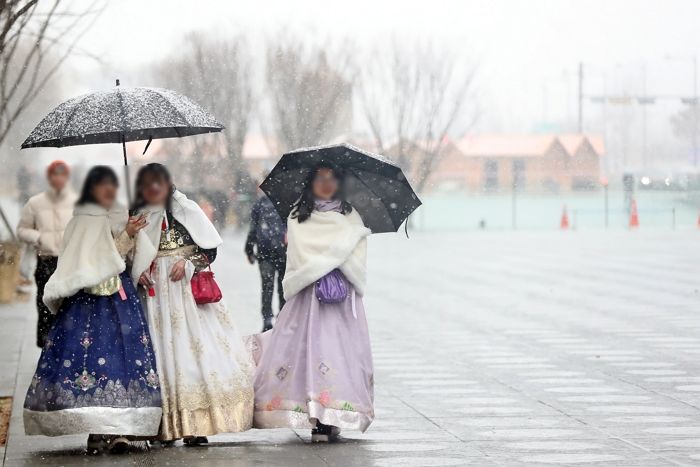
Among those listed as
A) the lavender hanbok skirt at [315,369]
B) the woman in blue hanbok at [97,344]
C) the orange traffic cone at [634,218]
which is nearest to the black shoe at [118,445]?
the woman in blue hanbok at [97,344]

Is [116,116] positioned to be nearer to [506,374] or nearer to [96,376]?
[96,376]

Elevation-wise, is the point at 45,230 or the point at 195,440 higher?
the point at 45,230

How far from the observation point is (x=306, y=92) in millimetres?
53375

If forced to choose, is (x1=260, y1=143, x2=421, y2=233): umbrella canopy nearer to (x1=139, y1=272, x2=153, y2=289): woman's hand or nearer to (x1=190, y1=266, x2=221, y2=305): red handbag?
(x1=190, y1=266, x2=221, y2=305): red handbag

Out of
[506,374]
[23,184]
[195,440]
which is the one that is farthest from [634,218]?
[195,440]

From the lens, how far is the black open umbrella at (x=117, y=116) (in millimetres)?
8227

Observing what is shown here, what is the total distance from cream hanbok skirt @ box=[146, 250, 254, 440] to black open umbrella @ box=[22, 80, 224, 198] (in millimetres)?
723

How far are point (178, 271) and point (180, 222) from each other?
0.28m

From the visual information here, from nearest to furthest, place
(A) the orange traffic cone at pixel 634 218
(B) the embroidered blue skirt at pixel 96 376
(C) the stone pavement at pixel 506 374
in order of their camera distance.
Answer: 1. (B) the embroidered blue skirt at pixel 96 376
2. (C) the stone pavement at pixel 506 374
3. (A) the orange traffic cone at pixel 634 218

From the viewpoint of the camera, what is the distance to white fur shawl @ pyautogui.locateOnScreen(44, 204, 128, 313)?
26.7ft

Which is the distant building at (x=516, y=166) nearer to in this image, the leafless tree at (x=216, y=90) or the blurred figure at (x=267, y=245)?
the leafless tree at (x=216, y=90)

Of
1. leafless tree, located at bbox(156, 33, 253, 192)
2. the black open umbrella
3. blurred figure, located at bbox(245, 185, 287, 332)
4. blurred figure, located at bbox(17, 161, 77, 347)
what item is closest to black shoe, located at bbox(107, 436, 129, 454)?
the black open umbrella

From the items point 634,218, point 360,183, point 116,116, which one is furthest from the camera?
point 634,218

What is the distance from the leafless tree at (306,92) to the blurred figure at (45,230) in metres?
39.0
